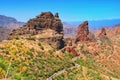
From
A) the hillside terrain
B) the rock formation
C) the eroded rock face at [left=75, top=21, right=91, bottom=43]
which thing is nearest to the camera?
A: the hillside terrain

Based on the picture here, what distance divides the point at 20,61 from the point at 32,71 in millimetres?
3255

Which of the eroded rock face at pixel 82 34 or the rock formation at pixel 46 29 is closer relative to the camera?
the rock formation at pixel 46 29

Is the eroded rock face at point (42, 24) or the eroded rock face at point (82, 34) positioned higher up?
the eroded rock face at point (42, 24)

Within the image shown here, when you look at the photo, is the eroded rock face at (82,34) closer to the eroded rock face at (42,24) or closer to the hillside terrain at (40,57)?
the hillside terrain at (40,57)

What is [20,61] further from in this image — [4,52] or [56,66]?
[56,66]

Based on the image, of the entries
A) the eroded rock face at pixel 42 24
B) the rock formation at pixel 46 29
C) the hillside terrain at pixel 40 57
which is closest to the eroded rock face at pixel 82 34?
the rock formation at pixel 46 29

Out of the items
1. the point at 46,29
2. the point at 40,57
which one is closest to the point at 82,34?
the point at 46,29

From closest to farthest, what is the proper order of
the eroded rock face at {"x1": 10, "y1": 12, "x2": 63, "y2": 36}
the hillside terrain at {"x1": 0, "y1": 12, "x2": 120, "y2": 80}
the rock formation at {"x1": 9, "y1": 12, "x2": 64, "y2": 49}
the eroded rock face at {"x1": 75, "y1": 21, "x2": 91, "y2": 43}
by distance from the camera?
the hillside terrain at {"x1": 0, "y1": 12, "x2": 120, "y2": 80} → the rock formation at {"x1": 9, "y1": 12, "x2": 64, "y2": 49} → the eroded rock face at {"x1": 10, "y1": 12, "x2": 63, "y2": 36} → the eroded rock face at {"x1": 75, "y1": 21, "x2": 91, "y2": 43}

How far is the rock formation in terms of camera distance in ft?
346

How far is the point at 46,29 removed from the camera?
115 m

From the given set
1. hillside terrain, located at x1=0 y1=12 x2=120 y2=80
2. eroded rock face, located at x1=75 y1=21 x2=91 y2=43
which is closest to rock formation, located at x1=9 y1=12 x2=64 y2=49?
hillside terrain, located at x1=0 y1=12 x2=120 y2=80

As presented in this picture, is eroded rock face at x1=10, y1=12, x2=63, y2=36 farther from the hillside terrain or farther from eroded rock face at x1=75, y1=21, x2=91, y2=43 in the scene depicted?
eroded rock face at x1=75, y1=21, x2=91, y2=43

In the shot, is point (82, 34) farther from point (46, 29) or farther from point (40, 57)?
point (40, 57)

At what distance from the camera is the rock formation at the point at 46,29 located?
10544 centimetres
